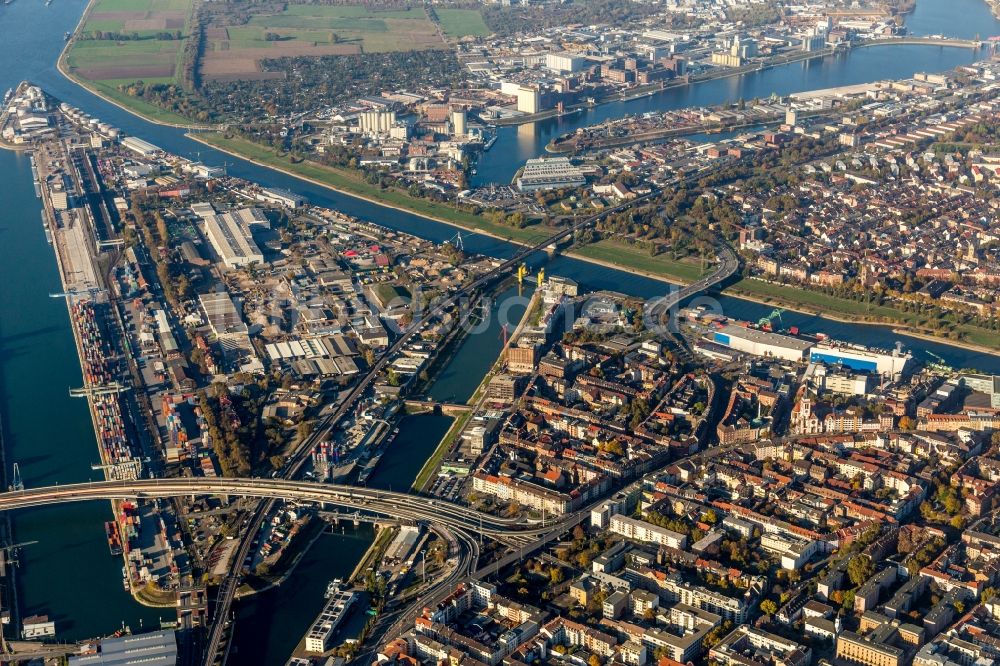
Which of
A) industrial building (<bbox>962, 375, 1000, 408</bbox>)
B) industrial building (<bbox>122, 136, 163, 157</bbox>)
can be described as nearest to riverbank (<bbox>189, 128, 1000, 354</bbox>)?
industrial building (<bbox>962, 375, 1000, 408</bbox>)

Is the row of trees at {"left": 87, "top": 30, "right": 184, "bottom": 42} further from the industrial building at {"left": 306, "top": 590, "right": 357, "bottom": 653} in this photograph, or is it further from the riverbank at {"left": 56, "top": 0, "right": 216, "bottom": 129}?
the industrial building at {"left": 306, "top": 590, "right": 357, "bottom": 653}

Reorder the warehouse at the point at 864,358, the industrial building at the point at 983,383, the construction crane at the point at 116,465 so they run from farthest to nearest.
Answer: the warehouse at the point at 864,358 < the industrial building at the point at 983,383 < the construction crane at the point at 116,465

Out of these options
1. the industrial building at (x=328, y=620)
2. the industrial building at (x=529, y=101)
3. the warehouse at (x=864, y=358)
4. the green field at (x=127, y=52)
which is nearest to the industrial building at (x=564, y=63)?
the industrial building at (x=529, y=101)

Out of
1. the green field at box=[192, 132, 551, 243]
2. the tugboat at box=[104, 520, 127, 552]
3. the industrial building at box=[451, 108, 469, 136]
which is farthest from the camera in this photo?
the industrial building at box=[451, 108, 469, 136]

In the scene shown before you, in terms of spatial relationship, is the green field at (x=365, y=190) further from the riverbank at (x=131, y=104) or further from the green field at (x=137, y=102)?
the green field at (x=137, y=102)

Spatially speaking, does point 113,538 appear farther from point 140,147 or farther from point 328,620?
point 140,147

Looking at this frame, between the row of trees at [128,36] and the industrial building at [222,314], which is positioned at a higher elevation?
the row of trees at [128,36]
